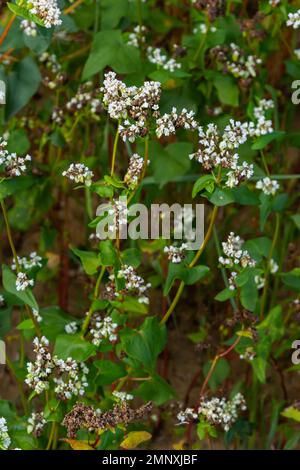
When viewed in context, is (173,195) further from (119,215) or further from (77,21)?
(119,215)

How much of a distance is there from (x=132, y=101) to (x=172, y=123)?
8cm

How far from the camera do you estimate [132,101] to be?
159cm

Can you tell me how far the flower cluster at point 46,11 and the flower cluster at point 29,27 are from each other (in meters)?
0.32

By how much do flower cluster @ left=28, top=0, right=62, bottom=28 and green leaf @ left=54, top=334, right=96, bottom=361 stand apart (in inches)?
22.9

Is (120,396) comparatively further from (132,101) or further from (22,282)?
(132,101)

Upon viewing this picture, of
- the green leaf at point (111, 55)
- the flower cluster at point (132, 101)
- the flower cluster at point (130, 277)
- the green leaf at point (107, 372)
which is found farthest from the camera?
the green leaf at point (111, 55)

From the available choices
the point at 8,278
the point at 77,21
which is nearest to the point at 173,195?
the point at 77,21

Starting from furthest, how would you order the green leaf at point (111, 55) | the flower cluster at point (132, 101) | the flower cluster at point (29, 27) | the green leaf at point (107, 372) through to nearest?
A: the green leaf at point (111, 55) → the flower cluster at point (29, 27) → the green leaf at point (107, 372) → the flower cluster at point (132, 101)

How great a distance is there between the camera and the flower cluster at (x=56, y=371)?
5.46 ft

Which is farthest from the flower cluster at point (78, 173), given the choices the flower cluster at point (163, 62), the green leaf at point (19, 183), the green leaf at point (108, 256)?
the flower cluster at point (163, 62)

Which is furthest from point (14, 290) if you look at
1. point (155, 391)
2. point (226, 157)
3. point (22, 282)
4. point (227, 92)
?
point (227, 92)

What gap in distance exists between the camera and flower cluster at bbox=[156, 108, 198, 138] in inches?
62.4

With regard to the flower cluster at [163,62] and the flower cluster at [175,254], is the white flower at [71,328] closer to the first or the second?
the flower cluster at [175,254]

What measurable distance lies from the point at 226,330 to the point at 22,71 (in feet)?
2.51
